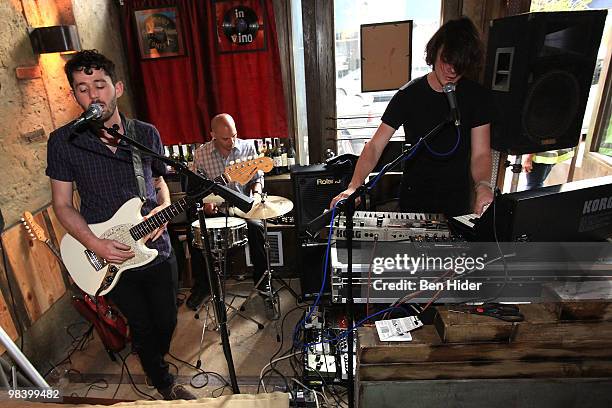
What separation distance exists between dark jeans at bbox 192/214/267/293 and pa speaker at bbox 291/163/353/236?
405 millimetres

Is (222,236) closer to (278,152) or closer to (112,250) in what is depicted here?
(112,250)

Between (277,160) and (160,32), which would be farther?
(277,160)

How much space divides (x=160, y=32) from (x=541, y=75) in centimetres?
297

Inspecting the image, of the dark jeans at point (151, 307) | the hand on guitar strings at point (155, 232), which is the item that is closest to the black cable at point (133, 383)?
the dark jeans at point (151, 307)

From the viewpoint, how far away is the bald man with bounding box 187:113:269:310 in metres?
3.00

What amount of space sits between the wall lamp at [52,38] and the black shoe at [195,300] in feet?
6.41

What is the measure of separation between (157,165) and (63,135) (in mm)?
440

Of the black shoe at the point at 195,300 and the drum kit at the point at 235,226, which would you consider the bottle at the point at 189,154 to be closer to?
the drum kit at the point at 235,226

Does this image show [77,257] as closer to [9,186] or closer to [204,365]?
[9,186]

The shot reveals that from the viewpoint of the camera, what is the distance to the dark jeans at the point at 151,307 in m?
1.89

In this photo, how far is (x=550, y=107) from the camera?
2508 millimetres

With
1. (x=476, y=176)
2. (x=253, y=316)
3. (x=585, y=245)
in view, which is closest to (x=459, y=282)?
(x=585, y=245)

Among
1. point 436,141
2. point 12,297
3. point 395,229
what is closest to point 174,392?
point 12,297

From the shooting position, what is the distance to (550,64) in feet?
7.84
